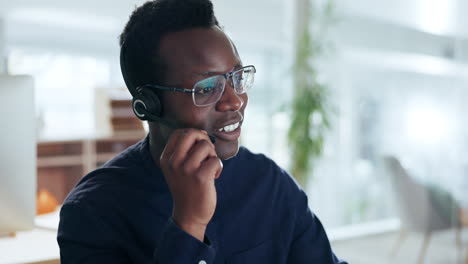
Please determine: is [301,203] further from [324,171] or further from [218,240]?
[324,171]

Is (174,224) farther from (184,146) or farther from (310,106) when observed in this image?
(310,106)

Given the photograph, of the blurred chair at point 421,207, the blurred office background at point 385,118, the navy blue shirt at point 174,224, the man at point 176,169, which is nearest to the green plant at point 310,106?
the blurred office background at point 385,118

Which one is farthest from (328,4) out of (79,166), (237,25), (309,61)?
(79,166)

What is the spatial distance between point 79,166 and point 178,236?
4.65m

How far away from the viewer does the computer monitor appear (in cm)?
133

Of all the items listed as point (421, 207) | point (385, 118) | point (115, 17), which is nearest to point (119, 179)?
point (421, 207)

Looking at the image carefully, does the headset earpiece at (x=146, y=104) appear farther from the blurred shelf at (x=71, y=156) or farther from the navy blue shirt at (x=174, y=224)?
the blurred shelf at (x=71, y=156)

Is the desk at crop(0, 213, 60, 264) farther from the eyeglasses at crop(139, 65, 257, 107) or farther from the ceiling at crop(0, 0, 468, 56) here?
the ceiling at crop(0, 0, 468, 56)

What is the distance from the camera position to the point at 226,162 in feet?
3.98

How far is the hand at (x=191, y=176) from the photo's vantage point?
0.88 meters

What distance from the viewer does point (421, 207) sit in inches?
125

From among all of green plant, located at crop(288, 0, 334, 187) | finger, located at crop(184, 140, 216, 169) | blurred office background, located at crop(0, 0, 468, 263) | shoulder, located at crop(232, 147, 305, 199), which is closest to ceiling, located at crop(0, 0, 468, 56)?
blurred office background, located at crop(0, 0, 468, 263)

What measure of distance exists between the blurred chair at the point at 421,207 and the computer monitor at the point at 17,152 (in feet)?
8.08

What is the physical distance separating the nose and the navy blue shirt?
21 cm
